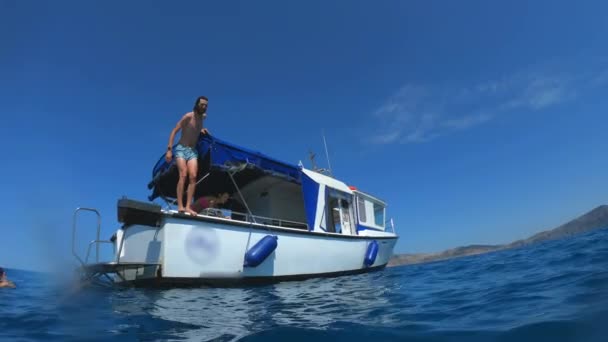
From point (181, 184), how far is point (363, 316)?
4302mm

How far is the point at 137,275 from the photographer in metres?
6.08

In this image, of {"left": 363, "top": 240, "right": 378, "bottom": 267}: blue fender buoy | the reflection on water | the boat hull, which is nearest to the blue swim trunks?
the boat hull

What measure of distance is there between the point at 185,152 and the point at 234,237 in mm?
1968

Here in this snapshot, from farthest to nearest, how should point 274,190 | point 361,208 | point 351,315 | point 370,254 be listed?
point 361,208
point 274,190
point 370,254
point 351,315

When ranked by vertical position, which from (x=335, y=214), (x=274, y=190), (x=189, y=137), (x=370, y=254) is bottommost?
(x=370, y=254)

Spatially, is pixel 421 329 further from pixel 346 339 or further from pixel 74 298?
pixel 74 298

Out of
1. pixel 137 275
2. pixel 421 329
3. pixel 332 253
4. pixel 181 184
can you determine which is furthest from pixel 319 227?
pixel 421 329

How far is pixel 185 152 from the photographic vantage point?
6.41 meters

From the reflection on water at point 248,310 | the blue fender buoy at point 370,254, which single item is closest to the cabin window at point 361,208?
the blue fender buoy at point 370,254

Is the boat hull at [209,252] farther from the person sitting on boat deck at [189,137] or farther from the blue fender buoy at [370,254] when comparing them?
the blue fender buoy at [370,254]

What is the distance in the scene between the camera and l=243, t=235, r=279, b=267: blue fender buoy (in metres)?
6.39

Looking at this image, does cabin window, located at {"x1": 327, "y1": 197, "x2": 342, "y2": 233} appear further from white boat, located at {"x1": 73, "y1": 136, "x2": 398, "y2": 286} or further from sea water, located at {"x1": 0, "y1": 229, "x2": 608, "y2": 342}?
sea water, located at {"x1": 0, "y1": 229, "x2": 608, "y2": 342}

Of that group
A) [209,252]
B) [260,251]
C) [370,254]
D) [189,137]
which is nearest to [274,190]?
[370,254]

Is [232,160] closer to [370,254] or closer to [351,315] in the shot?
[351,315]
